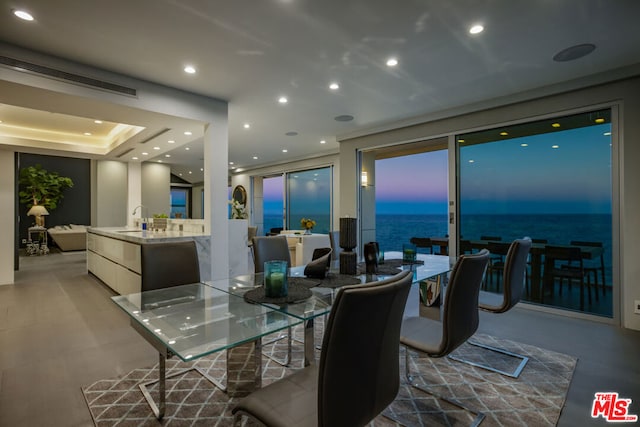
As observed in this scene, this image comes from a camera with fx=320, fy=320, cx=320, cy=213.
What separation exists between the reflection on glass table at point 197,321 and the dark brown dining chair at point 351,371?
9.8 inches

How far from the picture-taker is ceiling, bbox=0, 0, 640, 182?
2.25 meters

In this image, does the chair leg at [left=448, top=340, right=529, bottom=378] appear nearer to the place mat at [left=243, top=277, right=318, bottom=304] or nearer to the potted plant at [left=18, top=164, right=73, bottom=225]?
the place mat at [left=243, top=277, right=318, bottom=304]

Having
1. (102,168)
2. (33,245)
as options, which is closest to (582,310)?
(102,168)

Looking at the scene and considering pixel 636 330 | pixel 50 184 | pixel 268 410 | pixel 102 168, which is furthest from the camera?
pixel 50 184

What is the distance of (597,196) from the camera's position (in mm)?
3537

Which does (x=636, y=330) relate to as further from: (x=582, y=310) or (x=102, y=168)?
(x=102, y=168)

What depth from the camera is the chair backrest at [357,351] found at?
0.95 metres

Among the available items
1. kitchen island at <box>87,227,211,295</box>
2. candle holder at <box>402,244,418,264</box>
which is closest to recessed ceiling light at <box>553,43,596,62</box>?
candle holder at <box>402,244,418,264</box>

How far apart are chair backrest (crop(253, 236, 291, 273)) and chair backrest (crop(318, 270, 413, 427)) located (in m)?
1.65

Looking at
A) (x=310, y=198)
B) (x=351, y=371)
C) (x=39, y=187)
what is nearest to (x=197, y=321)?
(x=351, y=371)

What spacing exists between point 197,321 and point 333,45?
7.93 feet

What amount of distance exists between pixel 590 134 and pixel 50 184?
12.9 metres

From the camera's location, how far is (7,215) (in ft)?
16.1

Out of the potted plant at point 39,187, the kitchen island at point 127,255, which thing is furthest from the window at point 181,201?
the kitchen island at point 127,255
